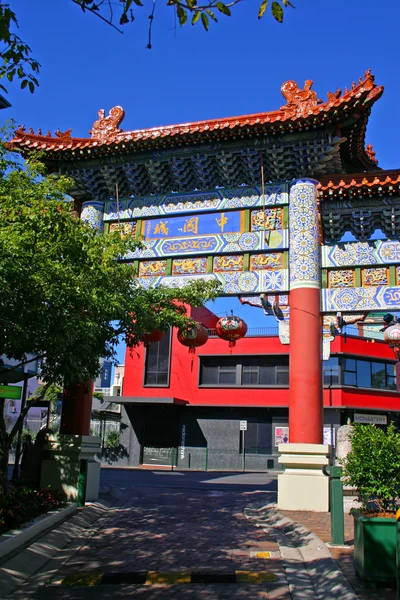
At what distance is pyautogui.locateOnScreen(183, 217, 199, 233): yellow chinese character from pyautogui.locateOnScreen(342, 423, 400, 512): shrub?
27.2 feet

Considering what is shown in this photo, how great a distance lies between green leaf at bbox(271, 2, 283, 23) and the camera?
4301 mm

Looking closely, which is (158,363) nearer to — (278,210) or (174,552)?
(278,210)

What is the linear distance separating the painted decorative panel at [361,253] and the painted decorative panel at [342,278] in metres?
0.18

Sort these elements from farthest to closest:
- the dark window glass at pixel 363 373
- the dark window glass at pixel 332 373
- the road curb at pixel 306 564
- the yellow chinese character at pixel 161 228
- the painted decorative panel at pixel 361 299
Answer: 1. the dark window glass at pixel 363 373
2. the dark window glass at pixel 332 373
3. the yellow chinese character at pixel 161 228
4. the painted decorative panel at pixel 361 299
5. the road curb at pixel 306 564

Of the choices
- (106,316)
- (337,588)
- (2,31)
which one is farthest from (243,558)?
(2,31)

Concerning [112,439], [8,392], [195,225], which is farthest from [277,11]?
[112,439]

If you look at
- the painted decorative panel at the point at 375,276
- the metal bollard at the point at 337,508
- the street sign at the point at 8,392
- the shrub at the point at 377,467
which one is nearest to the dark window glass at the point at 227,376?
the painted decorative panel at the point at 375,276

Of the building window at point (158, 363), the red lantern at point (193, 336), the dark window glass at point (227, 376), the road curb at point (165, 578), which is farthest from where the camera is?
the building window at point (158, 363)

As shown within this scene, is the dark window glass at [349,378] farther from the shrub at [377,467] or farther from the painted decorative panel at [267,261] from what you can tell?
the shrub at [377,467]

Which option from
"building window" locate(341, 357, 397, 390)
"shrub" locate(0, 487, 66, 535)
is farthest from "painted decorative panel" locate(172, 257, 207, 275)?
"building window" locate(341, 357, 397, 390)

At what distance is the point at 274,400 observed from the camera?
32906 mm

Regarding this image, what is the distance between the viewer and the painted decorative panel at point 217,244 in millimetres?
13297

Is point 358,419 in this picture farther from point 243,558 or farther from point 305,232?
point 243,558

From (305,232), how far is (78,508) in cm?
772
